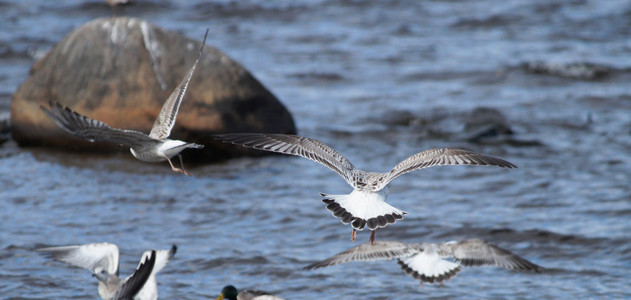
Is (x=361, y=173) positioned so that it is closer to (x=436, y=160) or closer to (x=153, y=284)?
(x=436, y=160)

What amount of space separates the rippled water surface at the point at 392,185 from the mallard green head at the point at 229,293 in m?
0.48

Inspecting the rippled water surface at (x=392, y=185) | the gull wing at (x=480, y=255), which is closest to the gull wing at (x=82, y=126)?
the rippled water surface at (x=392, y=185)

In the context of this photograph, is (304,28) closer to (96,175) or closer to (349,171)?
(96,175)

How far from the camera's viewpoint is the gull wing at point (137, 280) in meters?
5.31

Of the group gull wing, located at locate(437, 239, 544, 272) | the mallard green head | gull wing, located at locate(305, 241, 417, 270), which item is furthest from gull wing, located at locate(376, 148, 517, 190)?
the mallard green head

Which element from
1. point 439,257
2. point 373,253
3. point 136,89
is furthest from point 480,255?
point 136,89

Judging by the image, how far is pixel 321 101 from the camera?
13.1 m

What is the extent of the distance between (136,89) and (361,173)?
4.71 meters

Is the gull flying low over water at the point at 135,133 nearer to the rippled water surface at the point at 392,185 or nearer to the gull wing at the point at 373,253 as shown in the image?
the gull wing at the point at 373,253

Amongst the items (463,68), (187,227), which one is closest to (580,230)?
(187,227)

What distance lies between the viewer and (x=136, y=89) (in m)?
10.1

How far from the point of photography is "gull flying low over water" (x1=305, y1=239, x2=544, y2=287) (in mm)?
6262

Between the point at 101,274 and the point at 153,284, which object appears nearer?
the point at 153,284

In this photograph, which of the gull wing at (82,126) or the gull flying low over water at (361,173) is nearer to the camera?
the gull wing at (82,126)
